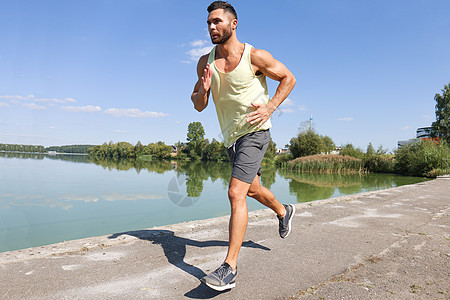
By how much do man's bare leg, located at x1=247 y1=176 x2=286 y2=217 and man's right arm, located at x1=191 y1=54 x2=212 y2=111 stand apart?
2.68 ft

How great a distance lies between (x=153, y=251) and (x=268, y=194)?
4.06 ft

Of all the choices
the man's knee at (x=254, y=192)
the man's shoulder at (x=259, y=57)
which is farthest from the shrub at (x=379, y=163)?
the man's shoulder at (x=259, y=57)

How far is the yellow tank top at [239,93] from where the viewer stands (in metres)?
2.28

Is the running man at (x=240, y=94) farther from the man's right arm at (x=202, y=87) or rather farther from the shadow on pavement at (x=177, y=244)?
the shadow on pavement at (x=177, y=244)

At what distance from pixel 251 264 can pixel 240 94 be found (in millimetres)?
1446

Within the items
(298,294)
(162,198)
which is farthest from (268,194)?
(162,198)

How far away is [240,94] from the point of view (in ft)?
7.51

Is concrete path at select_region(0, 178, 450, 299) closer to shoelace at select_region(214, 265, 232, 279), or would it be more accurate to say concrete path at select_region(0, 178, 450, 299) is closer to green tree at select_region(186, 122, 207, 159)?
shoelace at select_region(214, 265, 232, 279)

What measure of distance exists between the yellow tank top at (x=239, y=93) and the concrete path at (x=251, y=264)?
1.13 metres

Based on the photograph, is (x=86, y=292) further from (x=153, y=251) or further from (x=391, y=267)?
(x=391, y=267)

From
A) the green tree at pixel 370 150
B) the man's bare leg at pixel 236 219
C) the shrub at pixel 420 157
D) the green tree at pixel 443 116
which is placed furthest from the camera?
the green tree at pixel 443 116

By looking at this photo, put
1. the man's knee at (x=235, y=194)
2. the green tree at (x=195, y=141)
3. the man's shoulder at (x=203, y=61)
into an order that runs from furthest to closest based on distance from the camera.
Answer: the green tree at (x=195, y=141) < the man's shoulder at (x=203, y=61) < the man's knee at (x=235, y=194)

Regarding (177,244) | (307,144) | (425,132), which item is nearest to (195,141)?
(307,144)

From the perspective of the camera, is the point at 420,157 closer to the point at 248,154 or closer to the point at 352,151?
the point at 352,151
